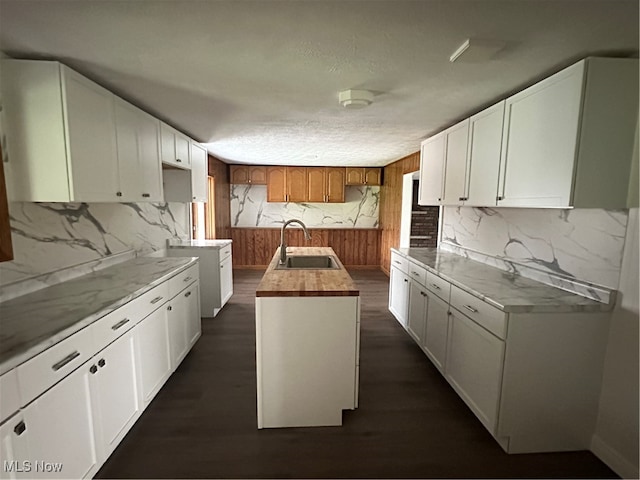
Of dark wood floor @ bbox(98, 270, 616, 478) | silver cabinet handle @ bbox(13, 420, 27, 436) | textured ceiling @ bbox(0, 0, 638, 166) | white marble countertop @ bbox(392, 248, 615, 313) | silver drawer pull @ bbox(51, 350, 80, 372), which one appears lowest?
dark wood floor @ bbox(98, 270, 616, 478)

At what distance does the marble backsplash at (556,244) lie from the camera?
1.72 meters

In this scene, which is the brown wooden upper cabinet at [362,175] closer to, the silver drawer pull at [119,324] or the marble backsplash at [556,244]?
the marble backsplash at [556,244]

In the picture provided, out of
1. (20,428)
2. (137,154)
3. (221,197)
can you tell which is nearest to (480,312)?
(20,428)

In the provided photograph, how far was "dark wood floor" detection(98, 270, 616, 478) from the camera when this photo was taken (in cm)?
166

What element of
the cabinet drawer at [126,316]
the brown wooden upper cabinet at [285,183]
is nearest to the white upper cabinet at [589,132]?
the cabinet drawer at [126,316]

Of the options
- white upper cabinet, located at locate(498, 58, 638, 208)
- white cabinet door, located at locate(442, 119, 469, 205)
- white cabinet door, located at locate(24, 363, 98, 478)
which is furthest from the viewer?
white cabinet door, located at locate(442, 119, 469, 205)

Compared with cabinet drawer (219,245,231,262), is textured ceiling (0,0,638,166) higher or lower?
higher

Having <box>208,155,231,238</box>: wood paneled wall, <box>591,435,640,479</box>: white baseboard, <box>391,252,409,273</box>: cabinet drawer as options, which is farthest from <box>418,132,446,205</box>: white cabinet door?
<box>208,155,231,238</box>: wood paneled wall

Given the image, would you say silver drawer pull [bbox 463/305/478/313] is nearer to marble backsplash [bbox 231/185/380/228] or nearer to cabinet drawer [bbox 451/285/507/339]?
cabinet drawer [bbox 451/285/507/339]

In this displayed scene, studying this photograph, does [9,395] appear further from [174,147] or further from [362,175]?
[362,175]

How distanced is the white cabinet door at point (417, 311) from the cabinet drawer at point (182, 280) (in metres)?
2.17

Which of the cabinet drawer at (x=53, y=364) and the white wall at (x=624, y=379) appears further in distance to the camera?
the white wall at (x=624, y=379)

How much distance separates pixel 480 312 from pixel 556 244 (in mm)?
736

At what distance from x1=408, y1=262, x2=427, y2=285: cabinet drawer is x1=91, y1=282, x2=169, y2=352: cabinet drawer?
7.21 ft
